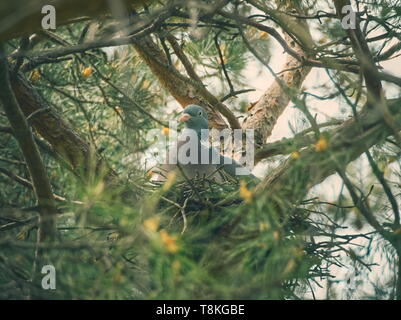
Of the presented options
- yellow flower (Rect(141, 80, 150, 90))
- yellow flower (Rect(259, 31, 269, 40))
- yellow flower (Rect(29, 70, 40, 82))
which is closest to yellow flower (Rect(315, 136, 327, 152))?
yellow flower (Rect(29, 70, 40, 82))

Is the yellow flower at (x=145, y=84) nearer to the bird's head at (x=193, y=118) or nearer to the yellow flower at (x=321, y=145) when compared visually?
the bird's head at (x=193, y=118)

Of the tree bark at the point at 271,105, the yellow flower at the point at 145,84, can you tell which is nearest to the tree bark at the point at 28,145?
the tree bark at the point at 271,105

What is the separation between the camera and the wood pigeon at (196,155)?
3.87 m

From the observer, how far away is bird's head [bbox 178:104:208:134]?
407 cm

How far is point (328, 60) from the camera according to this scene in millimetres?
2504

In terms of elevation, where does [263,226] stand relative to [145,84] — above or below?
below

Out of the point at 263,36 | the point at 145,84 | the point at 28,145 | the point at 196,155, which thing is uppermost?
the point at 263,36

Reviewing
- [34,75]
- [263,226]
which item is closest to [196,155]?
[34,75]

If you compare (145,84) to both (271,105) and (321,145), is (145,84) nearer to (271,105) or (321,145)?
(271,105)

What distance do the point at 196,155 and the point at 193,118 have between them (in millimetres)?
259

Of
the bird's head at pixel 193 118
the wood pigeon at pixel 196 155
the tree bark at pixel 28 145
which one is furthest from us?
the bird's head at pixel 193 118

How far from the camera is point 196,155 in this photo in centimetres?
395

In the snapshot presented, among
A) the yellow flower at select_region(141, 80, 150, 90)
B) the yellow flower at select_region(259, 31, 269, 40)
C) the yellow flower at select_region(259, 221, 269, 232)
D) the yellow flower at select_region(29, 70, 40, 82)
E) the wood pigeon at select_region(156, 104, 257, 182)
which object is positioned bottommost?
the yellow flower at select_region(259, 221, 269, 232)

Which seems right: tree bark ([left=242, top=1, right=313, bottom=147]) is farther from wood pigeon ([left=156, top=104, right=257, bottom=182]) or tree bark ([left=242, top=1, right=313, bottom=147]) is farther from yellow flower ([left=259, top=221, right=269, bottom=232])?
yellow flower ([left=259, top=221, right=269, bottom=232])
